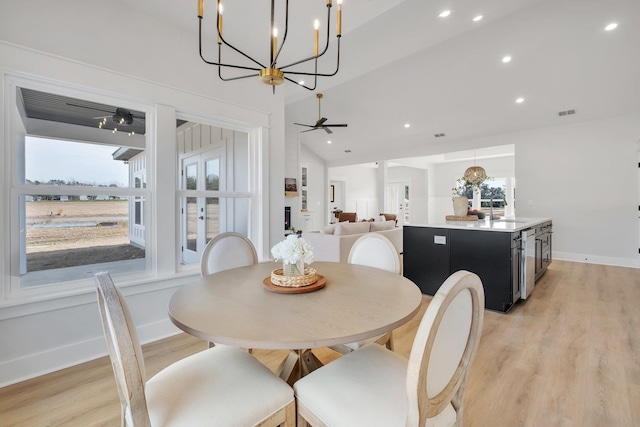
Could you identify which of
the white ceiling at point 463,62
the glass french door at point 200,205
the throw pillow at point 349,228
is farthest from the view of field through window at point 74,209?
the throw pillow at point 349,228

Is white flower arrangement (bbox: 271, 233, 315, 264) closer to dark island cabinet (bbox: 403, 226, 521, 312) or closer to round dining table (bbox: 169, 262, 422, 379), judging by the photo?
round dining table (bbox: 169, 262, 422, 379)

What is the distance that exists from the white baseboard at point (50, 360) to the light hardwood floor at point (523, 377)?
0.19 ft

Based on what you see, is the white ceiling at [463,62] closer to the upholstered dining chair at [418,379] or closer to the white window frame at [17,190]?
the white window frame at [17,190]

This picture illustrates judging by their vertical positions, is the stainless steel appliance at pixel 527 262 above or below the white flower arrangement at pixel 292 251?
below

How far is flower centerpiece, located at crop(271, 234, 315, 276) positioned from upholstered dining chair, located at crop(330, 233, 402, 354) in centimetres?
66

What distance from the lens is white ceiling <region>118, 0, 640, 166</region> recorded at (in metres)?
2.79

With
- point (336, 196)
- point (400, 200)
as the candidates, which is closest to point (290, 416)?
point (336, 196)

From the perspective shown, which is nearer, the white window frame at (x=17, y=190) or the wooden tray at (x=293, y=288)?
the wooden tray at (x=293, y=288)

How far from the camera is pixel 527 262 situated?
3.31 meters

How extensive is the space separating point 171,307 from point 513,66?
19.0 feet

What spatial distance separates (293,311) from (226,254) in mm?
1066

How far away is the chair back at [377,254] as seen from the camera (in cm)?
188

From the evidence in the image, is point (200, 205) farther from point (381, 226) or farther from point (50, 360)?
point (381, 226)

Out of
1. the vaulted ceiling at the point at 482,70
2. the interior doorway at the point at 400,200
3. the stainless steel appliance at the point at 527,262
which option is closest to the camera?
the stainless steel appliance at the point at 527,262
